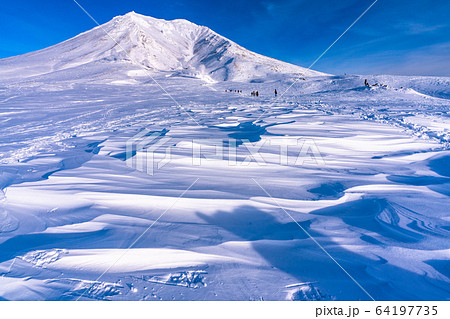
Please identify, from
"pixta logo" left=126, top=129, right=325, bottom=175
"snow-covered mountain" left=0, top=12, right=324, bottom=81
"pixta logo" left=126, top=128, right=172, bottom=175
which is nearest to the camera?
"pixta logo" left=126, top=128, right=172, bottom=175

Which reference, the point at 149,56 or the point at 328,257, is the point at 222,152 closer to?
the point at 328,257

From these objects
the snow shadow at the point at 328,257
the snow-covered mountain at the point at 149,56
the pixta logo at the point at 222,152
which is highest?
the snow-covered mountain at the point at 149,56

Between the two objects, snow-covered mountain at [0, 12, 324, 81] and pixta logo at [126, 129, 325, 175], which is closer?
pixta logo at [126, 129, 325, 175]

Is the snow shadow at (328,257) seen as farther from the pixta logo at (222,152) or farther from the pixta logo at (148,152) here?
the pixta logo at (148,152)

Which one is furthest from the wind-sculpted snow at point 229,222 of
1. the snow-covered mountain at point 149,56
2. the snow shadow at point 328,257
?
the snow-covered mountain at point 149,56

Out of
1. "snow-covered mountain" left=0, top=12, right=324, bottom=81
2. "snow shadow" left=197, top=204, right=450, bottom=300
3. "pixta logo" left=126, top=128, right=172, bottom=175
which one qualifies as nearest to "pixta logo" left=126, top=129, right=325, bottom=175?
"pixta logo" left=126, top=128, right=172, bottom=175

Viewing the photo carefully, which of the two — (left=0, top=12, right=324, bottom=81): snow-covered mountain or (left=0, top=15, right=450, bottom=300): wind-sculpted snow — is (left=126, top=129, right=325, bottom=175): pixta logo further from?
(left=0, top=12, right=324, bottom=81): snow-covered mountain

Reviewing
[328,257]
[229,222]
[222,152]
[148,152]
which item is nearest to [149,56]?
[148,152]

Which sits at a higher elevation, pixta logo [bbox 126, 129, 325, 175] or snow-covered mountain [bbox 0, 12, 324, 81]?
snow-covered mountain [bbox 0, 12, 324, 81]

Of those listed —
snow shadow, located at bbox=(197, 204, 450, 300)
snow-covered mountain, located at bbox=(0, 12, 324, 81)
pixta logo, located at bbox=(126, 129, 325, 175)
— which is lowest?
snow shadow, located at bbox=(197, 204, 450, 300)
